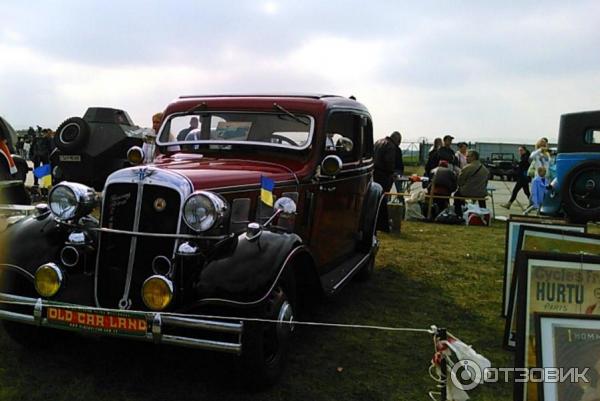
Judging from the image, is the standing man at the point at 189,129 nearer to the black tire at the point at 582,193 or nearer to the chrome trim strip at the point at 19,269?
the chrome trim strip at the point at 19,269

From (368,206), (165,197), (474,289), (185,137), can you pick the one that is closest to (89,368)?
(165,197)

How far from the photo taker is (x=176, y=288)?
9.67ft

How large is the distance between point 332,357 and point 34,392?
6.10ft

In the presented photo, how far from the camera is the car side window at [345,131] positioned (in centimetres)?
451

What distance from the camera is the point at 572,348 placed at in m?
2.23

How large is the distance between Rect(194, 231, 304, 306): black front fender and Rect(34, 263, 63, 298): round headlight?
0.89 meters

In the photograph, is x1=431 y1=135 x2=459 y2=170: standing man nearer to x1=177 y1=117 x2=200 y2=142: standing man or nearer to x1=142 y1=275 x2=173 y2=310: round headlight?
x1=177 y1=117 x2=200 y2=142: standing man

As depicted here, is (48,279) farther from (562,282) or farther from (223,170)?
(562,282)

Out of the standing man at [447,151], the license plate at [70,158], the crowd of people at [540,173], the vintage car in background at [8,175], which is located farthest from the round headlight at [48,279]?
the crowd of people at [540,173]

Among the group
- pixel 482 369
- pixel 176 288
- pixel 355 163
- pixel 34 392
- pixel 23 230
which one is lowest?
pixel 34 392

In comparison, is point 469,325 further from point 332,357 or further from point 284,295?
point 284,295

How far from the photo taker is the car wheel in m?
2.80

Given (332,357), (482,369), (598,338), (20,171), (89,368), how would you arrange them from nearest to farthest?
(598,338)
(482,369)
(89,368)
(332,357)
(20,171)

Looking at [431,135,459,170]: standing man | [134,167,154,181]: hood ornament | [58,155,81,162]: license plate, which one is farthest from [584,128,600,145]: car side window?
[58,155,81,162]: license plate
